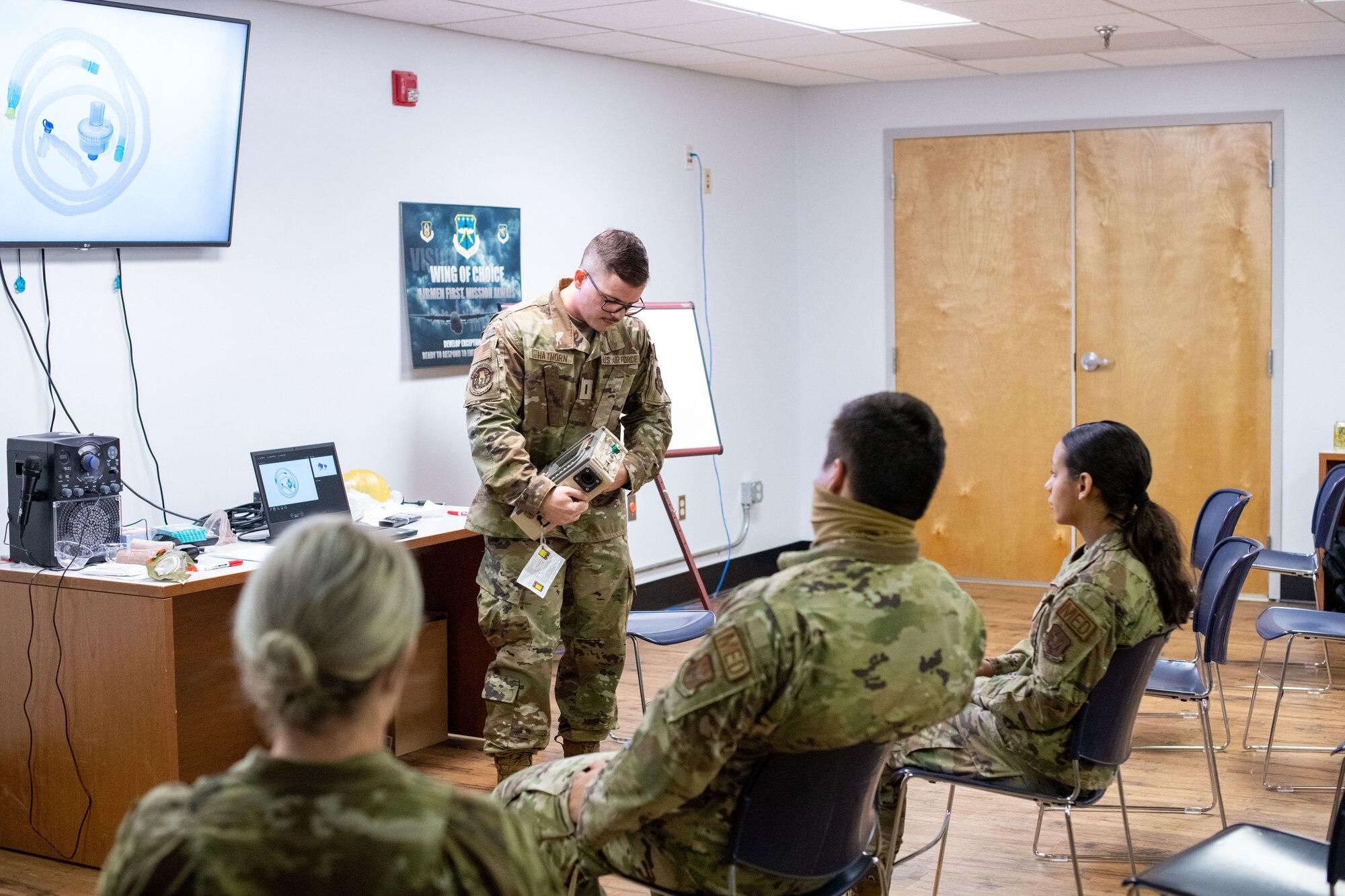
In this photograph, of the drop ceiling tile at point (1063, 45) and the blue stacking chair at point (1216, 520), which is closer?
the blue stacking chair at point (1216, 520)

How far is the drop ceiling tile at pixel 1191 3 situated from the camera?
4.99 metres

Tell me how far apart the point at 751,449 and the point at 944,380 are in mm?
1094

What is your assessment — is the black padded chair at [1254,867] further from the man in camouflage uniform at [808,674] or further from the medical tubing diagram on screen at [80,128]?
the medical tubing diagram on screen at [80,128]

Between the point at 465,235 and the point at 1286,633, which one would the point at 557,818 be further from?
the point at 465,235

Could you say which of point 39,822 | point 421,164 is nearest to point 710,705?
point 39,822

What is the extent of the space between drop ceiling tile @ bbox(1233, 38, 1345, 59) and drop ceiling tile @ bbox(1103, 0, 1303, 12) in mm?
989

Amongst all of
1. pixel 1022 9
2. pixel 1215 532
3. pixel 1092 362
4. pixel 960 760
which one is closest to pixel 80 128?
pixel 960 760

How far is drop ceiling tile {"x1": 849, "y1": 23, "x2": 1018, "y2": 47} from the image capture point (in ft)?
18.3

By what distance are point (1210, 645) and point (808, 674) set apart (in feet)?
7.31

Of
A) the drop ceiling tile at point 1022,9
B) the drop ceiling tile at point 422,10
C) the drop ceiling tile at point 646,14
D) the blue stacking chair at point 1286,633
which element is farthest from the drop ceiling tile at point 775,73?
the blue stacking chair at point 1286,633

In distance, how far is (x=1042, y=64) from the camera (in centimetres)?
655

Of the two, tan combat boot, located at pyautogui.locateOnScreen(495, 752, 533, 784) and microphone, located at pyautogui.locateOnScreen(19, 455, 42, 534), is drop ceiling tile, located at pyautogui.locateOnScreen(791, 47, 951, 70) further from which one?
microphone, located at pyautogui.locateOnScreen(19, 455, 42, 534)

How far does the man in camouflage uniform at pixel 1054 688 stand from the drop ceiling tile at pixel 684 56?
3.65 meters

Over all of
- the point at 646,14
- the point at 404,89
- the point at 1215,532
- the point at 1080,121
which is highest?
the point at 646,14
